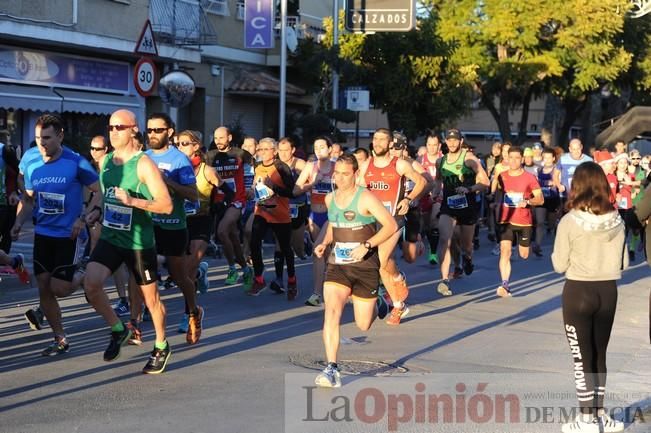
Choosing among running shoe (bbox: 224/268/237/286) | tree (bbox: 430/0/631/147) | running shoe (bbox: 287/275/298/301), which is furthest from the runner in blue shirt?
tree (bbox: 430/0/631/147)

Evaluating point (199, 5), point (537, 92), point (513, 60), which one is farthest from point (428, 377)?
point (537, 92)

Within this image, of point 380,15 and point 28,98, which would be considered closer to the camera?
point 28,98

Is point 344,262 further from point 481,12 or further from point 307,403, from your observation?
point 481,12

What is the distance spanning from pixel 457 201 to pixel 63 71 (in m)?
12.6

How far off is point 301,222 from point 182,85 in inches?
197

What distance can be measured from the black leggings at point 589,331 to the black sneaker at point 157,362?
3109 millimetres

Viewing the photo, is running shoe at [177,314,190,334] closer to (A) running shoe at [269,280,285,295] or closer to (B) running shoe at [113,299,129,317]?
(B) running shoe at [113,299,129,317]

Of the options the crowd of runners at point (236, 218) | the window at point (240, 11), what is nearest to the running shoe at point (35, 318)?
the crowd of runners at point (236, 218)

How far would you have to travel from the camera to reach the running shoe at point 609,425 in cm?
700

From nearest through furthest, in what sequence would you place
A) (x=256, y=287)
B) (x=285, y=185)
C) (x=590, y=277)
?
1. (x=590, y=277)
2. (x=285, y=185)
3. (x=256, y=287)

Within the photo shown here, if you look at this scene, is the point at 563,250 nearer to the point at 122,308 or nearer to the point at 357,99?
the point at 122,308

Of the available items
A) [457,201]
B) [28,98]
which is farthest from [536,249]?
[28,98]

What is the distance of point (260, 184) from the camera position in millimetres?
13305

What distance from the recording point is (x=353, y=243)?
8.60 m
